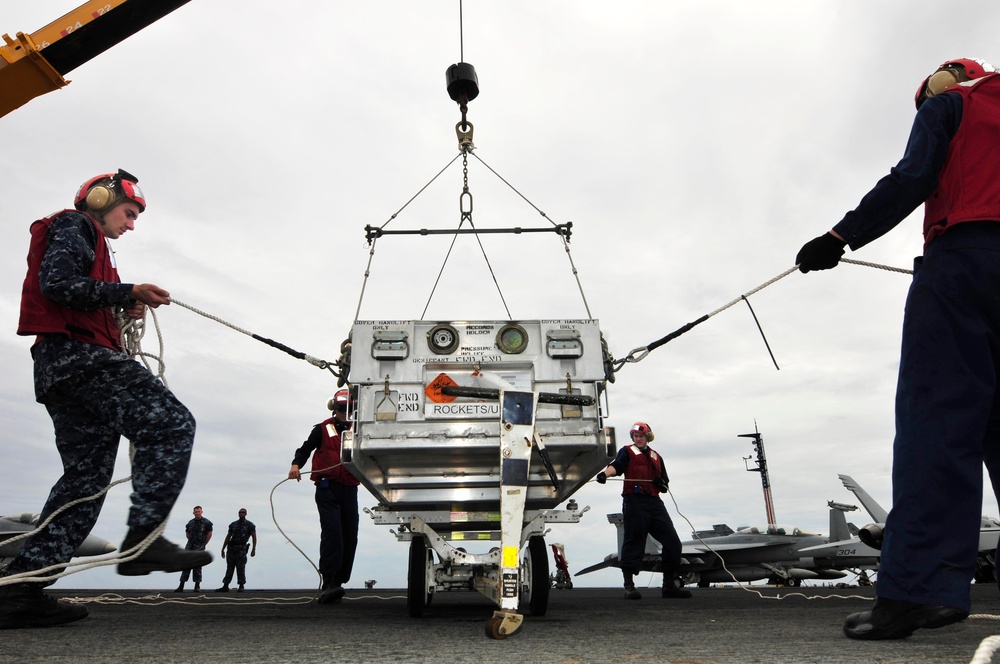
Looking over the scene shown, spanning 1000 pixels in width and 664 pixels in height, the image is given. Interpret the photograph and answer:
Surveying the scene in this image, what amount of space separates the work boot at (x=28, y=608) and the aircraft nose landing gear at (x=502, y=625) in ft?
7.39

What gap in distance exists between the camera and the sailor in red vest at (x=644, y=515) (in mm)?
8375

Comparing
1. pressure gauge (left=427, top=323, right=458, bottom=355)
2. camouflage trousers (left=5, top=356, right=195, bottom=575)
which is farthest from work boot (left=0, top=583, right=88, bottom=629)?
pressure gauge (left=427, top=323, right=458, bottom=355)

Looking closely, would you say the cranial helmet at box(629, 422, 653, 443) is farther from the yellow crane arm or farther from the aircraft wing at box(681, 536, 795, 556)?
the aircraft wing at box(681, 536, 795, 556)

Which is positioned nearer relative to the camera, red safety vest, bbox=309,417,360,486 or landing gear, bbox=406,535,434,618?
landing gear, bbox=406,535,434,618

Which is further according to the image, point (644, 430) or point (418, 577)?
point (644, 430)

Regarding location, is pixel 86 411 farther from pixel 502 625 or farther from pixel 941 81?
pixel 941 81

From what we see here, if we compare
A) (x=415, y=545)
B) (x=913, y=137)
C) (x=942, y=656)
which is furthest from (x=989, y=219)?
(x=415, y=545)

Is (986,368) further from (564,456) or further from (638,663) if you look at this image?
(564,456)

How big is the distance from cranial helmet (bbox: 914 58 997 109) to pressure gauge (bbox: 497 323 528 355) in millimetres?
2511

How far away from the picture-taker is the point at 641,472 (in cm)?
890

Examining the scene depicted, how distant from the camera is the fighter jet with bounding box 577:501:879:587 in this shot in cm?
1723

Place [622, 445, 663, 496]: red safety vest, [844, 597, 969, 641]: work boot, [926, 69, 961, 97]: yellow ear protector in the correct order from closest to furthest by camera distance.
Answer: [844, 597, 969, 641]: work boot, [926, 69, 961, 97]: yellow ear protector, [622, 445, 663, 496]: red safety vest

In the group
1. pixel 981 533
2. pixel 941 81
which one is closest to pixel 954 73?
pixel 941 81

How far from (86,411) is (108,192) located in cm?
120
